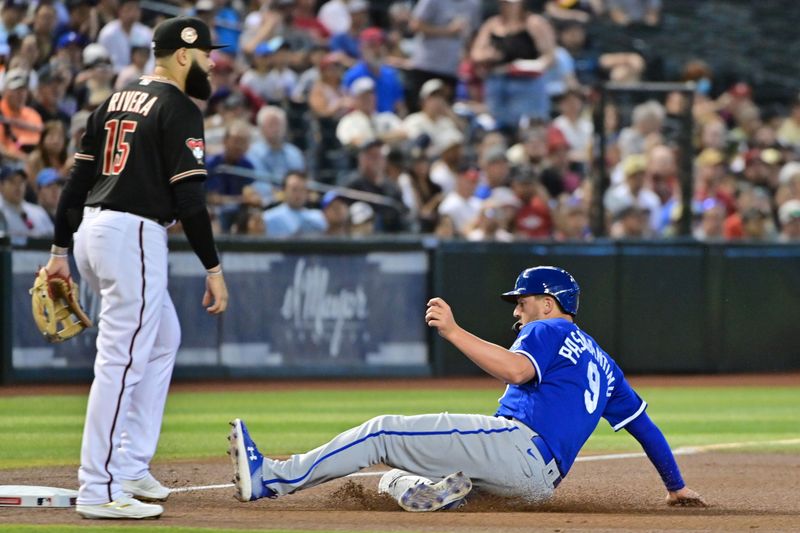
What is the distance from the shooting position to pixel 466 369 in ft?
42.9

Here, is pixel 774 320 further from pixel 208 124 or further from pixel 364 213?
pixel 208 124

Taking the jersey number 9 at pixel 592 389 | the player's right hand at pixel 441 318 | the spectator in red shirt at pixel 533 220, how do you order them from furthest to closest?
the spectator in red shirt at pixel 533 220
the jersey number 9 at pixel 592 389
the player's right hand at pixel 441 318

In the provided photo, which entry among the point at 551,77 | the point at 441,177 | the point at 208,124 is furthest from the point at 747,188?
the point at 208,124

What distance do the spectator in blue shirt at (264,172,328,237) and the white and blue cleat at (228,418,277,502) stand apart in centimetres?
784

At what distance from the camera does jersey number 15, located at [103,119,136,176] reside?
16.4 ft

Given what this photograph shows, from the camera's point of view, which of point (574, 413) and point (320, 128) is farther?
point (320, 128)

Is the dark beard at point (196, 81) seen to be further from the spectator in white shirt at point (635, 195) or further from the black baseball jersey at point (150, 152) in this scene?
the spectator in white shirt at point (635, 195)

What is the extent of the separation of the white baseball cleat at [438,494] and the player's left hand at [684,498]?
104 centimetres

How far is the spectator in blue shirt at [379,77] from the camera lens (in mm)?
15688

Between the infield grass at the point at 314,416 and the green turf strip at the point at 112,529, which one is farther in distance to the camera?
the infield grass at the point at 314,416

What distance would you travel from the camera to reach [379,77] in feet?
51.8

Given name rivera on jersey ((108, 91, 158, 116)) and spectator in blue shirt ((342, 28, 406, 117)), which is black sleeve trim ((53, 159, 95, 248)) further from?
spectator in blue shirt ((342, 28, 406, 117))

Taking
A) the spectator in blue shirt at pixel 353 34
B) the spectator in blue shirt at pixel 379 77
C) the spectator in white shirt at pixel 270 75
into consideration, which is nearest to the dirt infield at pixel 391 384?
the spectator in white shirt at pixel 270 75

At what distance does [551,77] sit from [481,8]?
5.89 ft
